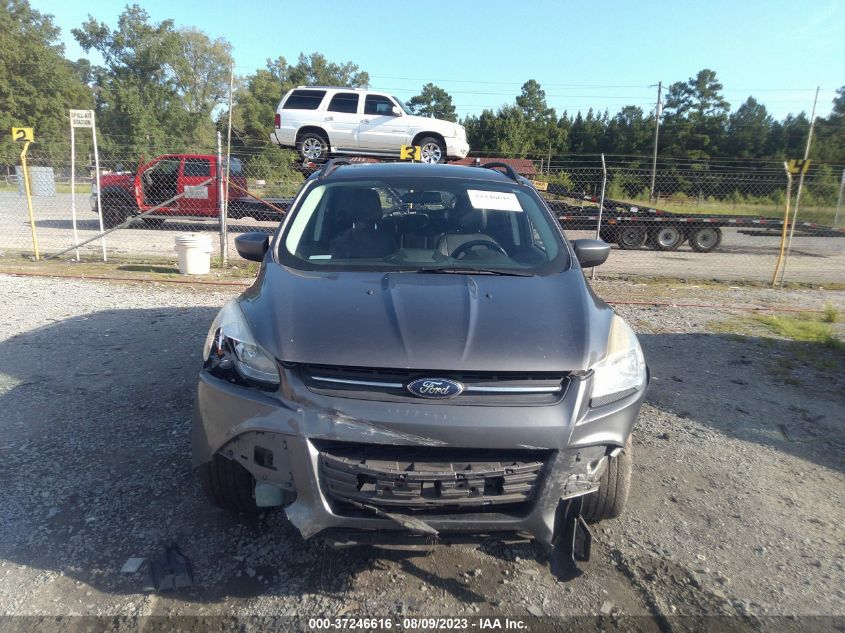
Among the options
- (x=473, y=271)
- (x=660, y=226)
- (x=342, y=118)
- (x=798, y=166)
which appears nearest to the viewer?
(x=473, y=271)

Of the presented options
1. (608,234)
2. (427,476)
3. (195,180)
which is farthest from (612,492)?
(195,180)

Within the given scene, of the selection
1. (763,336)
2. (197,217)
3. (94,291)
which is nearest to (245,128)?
(197,217)

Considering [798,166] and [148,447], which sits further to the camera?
[798,166]

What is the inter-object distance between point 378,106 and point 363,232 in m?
10.8

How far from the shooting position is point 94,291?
8273mm

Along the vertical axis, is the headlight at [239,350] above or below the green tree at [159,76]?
below

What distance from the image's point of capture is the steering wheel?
347 cm

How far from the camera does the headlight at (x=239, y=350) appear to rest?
7.70 feet

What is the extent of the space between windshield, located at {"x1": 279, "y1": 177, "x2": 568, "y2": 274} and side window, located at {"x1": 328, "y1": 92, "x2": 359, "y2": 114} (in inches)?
403

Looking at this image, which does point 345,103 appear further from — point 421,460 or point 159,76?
point 159,76

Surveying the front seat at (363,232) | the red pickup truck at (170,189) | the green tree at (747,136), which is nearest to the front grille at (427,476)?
the front seat at (363,232)

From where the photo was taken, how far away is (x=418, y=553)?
8.82 ft

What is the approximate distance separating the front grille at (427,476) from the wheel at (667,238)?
587 inches

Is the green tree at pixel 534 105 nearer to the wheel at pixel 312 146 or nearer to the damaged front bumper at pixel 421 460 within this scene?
the wheel at pixel 312 146
